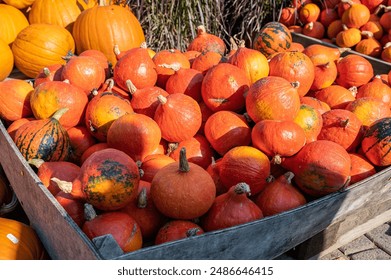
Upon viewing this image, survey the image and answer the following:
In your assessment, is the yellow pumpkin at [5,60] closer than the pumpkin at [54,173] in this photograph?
No

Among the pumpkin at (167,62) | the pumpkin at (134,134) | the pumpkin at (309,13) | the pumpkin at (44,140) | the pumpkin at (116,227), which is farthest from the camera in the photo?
the pumpkin at (309,13)

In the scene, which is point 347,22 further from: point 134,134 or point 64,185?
point 64,185

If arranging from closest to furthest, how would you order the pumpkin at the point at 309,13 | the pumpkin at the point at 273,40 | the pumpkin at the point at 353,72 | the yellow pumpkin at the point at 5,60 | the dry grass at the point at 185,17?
1. the pumpkin at the point at 353,72
2. the pumpkin at the point at 273,40
3. the yellow pumpkin at the point at 5,60
4. the dry grass at the point at 185,17
5. the pumpkin at the point at 309,13

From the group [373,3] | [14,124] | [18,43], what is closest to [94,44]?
[18,43]

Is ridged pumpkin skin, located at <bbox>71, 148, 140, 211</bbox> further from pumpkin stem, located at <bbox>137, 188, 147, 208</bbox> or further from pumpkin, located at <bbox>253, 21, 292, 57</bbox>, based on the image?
pumpkin, located at <bbox>253, 21, 292, 57</bbox>

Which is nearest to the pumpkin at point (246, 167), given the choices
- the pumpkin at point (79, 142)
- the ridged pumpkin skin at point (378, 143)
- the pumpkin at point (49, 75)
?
the ridged pumpkin skin at point (378, 143)

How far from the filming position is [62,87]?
196 cm

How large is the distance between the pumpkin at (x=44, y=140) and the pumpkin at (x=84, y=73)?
279 mm

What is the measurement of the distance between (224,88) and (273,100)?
28 cm

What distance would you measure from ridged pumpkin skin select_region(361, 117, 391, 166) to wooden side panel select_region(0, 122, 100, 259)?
1365mm

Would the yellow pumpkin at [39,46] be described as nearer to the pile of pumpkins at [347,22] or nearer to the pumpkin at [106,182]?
the pumpkin at [106,182]

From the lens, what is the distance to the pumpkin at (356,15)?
3986 millimetres

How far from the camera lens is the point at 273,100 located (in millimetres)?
1729
